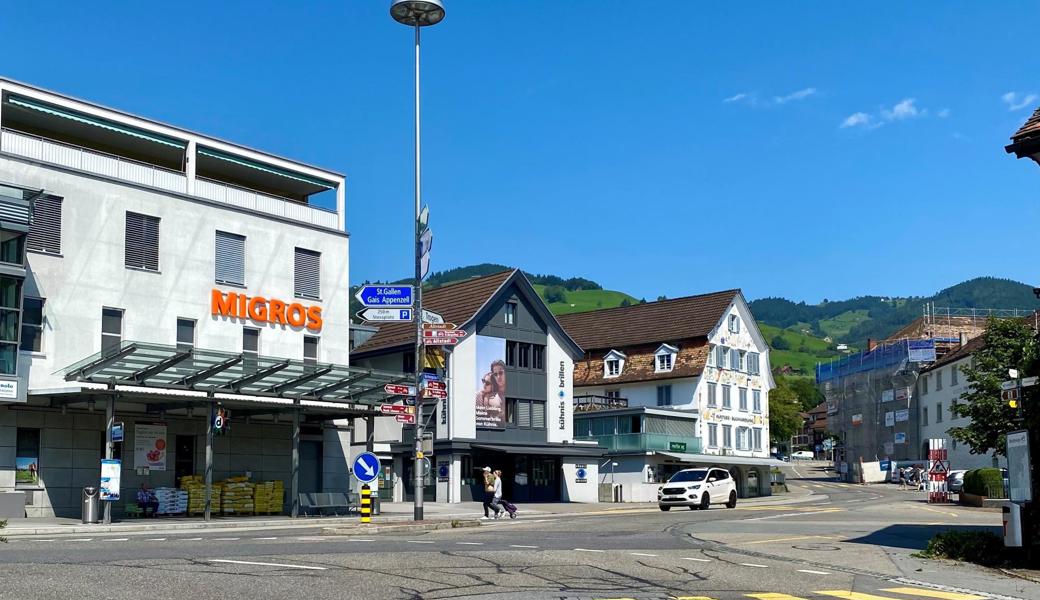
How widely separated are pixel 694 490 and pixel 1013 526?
88.6 feet

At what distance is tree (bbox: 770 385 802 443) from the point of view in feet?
A: 417

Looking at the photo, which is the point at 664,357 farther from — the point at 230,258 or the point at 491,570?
the point at 491,570

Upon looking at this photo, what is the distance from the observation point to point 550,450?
55.0m

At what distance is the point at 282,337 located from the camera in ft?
135

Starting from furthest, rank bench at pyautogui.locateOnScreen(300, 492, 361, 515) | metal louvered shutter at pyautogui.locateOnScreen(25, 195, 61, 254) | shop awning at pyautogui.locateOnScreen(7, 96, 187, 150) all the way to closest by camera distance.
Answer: bench at pyautogui.locateOnScreen(300, 492, 361, 515) → shop awning at pyautogui.locateOnScreen(7, 96, 187, 150) → metal louvered shutter at pyautogui.locateOnScreen(25, 195, 61, 254)

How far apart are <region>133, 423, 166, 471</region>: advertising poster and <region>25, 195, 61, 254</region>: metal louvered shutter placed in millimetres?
6002

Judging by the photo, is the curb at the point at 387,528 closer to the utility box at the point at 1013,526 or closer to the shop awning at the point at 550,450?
the utility box at the point at 1013,526

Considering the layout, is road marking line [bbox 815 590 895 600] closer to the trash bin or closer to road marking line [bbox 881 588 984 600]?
road marking line [bbox 881 588 984 600]

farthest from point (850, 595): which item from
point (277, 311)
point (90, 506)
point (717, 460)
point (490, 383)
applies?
point (717, 460)

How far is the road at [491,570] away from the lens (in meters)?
12.5

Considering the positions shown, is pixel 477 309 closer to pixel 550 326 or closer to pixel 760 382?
pixel 550 326

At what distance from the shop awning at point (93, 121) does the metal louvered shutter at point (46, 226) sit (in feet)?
10.1

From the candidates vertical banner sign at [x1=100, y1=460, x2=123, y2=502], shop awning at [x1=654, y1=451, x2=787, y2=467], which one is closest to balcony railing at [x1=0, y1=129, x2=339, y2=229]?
vertical banner sign at [x1=100, y1=460, x2=123, y2=502]

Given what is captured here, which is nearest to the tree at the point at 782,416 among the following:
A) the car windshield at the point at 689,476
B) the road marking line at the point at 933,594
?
the car windshield at the point at 689,476
